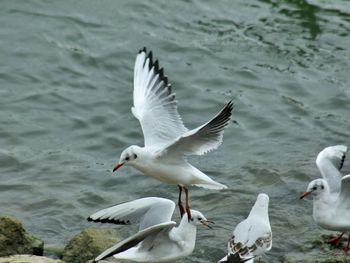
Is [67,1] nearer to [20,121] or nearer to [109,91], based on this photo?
[109,91]

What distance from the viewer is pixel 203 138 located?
7.69 m

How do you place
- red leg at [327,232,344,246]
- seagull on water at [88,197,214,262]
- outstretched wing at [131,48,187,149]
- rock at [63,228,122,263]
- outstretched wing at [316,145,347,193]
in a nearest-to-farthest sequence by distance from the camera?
1. seagull on water at [88,197,214,262]
2. rock at [63,228,122,263]
3. red leg at [327,232,344,246]
4. outstretched wing at [316,145,347,193]
5. outstretched wing at [131,48,187,149]

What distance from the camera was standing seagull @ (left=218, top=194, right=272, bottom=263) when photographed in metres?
6.69

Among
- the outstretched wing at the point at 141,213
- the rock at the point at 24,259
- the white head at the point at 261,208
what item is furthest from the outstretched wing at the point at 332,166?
the rock at the point at 24,259

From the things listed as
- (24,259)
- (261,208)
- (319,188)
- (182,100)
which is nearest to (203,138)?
(261,208)

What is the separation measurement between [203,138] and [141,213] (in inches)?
41.0

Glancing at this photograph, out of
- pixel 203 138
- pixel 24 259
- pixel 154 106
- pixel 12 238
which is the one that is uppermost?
pixel 203 138

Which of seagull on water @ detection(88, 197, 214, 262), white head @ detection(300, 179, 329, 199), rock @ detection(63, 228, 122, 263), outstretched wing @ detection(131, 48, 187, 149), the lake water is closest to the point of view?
seagull on water @ detection(88, 197, 214, 262)

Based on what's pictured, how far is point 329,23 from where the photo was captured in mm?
14195

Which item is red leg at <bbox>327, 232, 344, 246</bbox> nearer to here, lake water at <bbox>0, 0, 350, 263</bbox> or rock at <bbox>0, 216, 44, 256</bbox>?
lake water at <bbox>0, 0, 350, 263</bbox>

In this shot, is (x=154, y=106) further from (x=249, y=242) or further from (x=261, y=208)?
(x=249, y=242)

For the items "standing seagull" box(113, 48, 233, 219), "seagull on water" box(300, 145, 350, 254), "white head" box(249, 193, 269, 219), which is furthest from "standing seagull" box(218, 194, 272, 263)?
"seagull on water" box(300, 145, 350, 254)

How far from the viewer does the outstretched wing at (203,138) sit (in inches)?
288

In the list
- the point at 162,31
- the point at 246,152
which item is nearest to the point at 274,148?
the point at 246,152
